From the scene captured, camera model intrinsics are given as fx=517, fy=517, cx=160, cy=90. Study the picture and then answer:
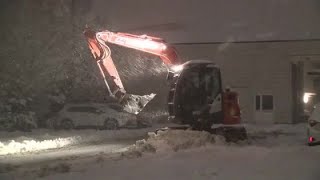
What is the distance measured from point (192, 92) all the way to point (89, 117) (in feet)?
35.5

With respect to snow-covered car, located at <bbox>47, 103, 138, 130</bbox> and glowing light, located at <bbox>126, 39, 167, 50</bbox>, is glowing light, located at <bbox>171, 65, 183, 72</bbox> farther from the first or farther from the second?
snow-covered car, located at <bbox>47, 103, 138, 130</bbox>

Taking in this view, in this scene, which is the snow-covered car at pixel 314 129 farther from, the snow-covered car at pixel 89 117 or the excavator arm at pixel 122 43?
the snow-covered car at pixel 89 117

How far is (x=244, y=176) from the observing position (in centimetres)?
980

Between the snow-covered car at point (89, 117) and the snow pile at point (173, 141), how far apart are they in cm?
1109

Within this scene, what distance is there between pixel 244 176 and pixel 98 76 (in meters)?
21.1

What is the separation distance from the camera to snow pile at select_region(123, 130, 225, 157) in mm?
14695

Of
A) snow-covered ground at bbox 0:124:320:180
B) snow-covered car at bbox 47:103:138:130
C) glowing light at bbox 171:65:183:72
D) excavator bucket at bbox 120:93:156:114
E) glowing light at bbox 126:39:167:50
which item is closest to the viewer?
snow-covered ground at bbox 0:124:320:180

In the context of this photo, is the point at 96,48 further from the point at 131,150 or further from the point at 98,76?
the point at 98,76

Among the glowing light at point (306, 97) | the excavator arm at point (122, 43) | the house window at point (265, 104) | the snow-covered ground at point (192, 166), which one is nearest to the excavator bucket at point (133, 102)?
the excavator arm at point (122, 43)

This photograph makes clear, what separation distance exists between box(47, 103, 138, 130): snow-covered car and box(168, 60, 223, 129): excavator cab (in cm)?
994

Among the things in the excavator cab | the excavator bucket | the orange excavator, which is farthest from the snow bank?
the excavator cab

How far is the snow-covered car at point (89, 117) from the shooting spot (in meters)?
27.4

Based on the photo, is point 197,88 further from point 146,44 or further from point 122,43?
point 122,43

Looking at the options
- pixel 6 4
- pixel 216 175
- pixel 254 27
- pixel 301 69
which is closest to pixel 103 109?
pixel 6 4
